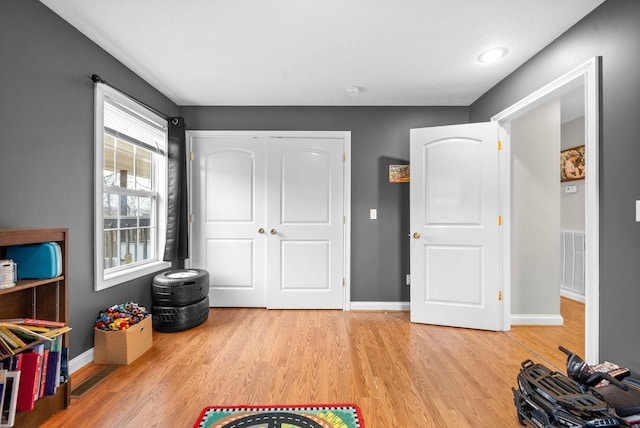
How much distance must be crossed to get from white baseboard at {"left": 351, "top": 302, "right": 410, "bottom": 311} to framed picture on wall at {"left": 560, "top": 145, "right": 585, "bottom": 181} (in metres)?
2.95

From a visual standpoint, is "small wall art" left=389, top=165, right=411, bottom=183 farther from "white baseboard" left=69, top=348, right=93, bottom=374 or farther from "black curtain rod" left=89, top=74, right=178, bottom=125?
"white baseboard" left=69, top=348, right=93, bottom=374

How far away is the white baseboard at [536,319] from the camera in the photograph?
3.29 metres

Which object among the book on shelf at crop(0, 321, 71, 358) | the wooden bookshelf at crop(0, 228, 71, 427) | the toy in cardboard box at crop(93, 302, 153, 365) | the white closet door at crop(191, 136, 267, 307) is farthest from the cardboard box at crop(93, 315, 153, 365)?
the white closet door at crop(191, 136, 267, 307)

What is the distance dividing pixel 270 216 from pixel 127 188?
145 centimetres

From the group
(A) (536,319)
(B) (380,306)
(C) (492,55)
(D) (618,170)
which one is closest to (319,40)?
(C) (492,55)

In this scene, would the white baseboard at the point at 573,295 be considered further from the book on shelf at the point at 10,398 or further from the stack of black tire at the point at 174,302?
the book on shelf at the point at 10,398

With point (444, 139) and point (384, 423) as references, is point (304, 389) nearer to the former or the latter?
point (384, 423)

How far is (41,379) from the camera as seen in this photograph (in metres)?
1.63

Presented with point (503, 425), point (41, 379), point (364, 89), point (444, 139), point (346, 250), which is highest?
point (364, 89)

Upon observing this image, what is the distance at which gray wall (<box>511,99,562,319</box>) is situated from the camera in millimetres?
3270

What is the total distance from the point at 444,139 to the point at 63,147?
3216 mm

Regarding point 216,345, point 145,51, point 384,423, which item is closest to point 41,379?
point 216,345

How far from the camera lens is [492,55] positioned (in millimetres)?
2598

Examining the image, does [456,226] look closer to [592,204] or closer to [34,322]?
[592,204]
